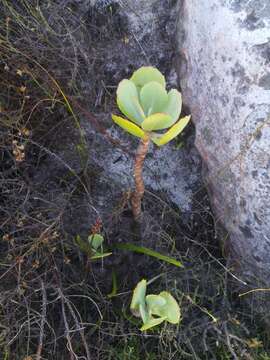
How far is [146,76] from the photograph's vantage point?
104 cm

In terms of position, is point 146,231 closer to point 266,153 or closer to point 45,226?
point 45,226

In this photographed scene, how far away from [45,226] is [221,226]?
1.42ft

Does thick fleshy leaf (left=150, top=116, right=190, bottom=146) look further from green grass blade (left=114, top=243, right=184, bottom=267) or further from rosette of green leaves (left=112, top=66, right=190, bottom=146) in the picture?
green grass blade (left=114, top=243, right=184, bottom=267)

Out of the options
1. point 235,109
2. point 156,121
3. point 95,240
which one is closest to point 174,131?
point 156,121

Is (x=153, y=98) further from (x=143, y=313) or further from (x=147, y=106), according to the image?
(x=143, y=313)

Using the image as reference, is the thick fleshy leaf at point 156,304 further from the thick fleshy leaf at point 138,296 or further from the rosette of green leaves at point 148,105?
the rosette of green leaves at point 148,105

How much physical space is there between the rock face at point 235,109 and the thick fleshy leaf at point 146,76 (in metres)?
0.21

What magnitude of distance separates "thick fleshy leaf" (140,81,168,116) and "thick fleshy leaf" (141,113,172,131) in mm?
42

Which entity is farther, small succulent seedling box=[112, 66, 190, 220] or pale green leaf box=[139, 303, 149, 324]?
pale green leaf box=[139, 303, 149, 324]

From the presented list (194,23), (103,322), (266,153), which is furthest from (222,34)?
(103,322)

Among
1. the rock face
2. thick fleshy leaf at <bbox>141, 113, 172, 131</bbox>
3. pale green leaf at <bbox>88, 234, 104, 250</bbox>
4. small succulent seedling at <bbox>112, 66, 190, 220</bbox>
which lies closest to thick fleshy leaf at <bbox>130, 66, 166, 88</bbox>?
small succulent seedling at <bbox>112, 66, 190, 220</bbox>

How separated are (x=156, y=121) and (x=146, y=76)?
0.14 metres

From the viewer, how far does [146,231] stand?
1.31 m

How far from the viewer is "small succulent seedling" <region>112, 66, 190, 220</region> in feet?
3.18
